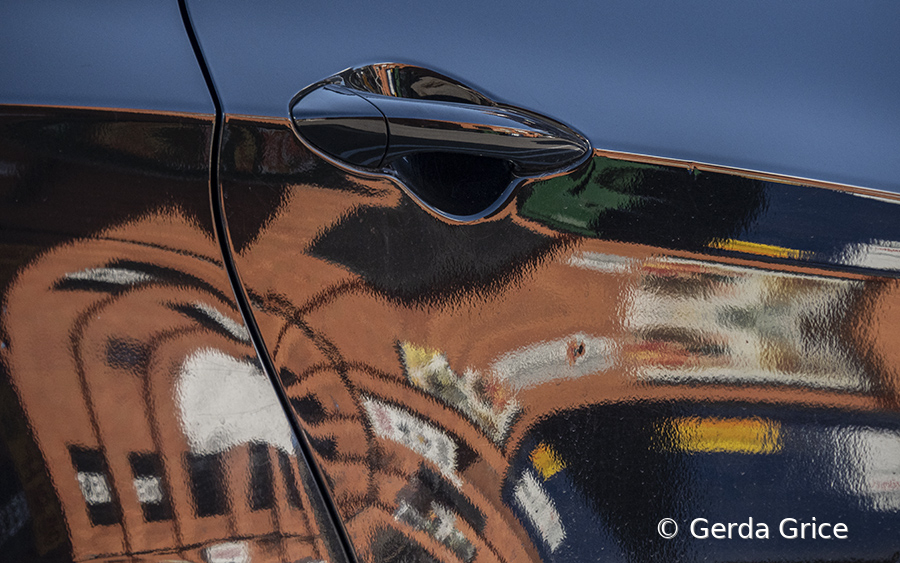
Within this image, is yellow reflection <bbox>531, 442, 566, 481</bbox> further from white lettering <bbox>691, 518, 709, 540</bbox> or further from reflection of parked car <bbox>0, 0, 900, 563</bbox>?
white lettering <bbox>691, 518, 709, 540</bbox>

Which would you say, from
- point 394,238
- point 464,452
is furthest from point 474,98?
point 464,452

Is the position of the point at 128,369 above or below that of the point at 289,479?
above

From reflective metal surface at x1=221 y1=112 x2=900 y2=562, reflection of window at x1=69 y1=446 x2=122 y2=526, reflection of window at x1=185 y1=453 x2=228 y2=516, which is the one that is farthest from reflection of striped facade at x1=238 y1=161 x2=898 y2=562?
reflection of window at x1=69 y1=446 x2=122 y2=526

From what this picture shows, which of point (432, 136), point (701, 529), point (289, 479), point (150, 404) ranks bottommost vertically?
point (701, 529)

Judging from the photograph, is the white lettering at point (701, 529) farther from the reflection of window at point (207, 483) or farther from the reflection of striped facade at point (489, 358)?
the reflection of window at point (207, 483)

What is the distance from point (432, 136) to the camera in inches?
32.9

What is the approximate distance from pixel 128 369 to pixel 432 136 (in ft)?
1.68

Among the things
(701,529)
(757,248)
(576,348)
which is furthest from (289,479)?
(757,248)

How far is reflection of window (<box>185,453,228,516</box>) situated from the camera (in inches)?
34.4

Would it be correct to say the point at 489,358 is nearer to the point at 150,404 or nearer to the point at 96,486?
the point at 150,404

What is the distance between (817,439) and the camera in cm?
93

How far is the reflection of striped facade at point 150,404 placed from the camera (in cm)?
83

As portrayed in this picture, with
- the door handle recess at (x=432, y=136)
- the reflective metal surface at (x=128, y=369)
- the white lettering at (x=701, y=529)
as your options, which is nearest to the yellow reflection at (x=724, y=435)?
the white lettering at (x=701, y=529)

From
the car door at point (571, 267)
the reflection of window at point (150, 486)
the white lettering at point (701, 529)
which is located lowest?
the white lettering at point (701, 529)
